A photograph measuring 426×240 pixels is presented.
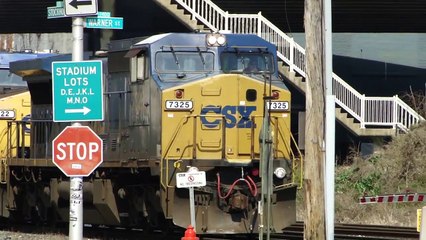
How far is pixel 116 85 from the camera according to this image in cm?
1894

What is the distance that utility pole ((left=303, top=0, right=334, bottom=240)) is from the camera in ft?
51.1

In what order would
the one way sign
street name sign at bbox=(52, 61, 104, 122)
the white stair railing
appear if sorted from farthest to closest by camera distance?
1. the white stair railing
2. the one way sign
3. street name sign at bbox=(52, 61, 104, 122)

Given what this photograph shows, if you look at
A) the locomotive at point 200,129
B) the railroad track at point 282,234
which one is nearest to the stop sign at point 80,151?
the locomotive at point 200,129

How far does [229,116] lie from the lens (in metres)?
17.3

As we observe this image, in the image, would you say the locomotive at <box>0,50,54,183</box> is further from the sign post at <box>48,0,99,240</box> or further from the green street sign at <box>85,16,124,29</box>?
the sign post at <box>48,0,99,240</box>

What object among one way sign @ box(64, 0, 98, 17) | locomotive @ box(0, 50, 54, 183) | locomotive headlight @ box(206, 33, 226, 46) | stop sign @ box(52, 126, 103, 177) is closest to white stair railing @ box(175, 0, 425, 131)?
locomotive @ box(0, 50, 54, 183)

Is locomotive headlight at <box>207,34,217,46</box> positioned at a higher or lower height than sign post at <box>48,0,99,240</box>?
higher

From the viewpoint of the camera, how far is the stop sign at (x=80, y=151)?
12.2 metres

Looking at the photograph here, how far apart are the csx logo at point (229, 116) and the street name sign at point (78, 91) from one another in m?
5.18

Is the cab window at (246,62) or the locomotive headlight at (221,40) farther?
the cab window at (246,62)

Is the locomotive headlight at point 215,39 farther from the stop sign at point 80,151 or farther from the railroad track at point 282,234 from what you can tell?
the stop sign at point 80,151

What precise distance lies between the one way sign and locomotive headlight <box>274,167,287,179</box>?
551 centimetres

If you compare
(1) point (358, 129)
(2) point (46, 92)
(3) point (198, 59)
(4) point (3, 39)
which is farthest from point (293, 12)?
(4) point (3, 39)

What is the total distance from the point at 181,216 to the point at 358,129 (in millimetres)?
16216
